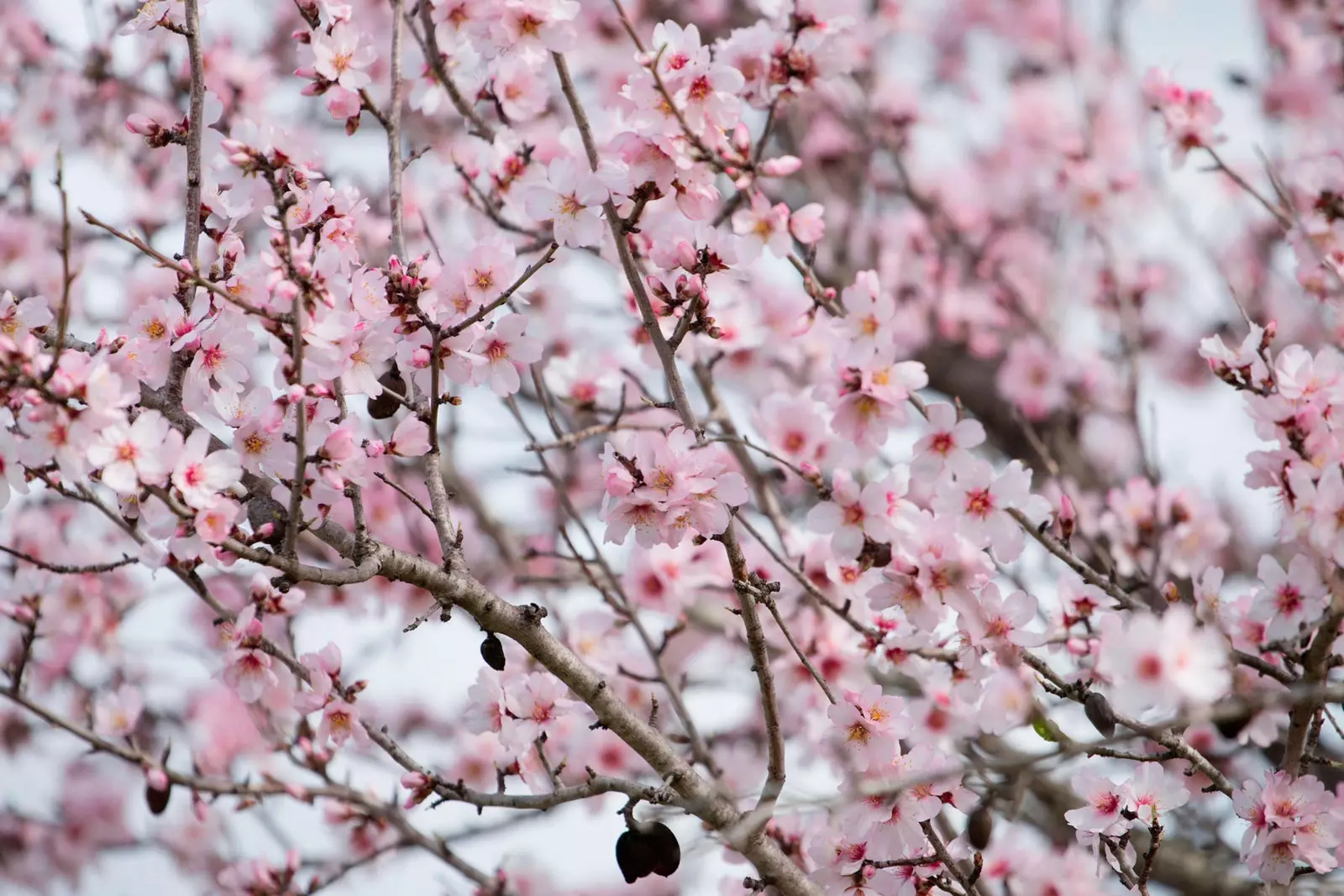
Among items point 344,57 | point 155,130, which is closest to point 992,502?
point 344,57

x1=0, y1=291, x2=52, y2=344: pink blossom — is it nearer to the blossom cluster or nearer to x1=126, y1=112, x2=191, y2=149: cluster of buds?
x1=126, y1=112, x2=191, y2=149: cluster of buds

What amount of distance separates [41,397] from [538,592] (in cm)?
213

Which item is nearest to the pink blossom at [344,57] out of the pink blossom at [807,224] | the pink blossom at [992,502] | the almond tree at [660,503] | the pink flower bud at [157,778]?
the almond tree at [660,503]

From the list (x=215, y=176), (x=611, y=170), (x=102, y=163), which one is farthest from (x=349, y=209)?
(x=102, y=163)

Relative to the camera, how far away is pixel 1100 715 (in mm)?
1979

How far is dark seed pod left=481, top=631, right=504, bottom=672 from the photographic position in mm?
1949

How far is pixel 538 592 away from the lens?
11.8 ft

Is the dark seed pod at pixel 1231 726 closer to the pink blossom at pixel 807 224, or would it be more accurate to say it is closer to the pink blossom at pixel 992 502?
the pink blossom at pixel 992 502

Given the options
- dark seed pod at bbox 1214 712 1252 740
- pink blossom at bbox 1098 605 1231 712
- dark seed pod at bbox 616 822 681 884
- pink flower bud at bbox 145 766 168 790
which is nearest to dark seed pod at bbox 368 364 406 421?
dark seed pod at bbox 616 822 681 884

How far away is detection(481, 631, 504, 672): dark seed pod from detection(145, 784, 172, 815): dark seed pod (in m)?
1.04

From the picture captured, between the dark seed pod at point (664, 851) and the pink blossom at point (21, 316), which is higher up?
the pink blossom at point (21, 316)

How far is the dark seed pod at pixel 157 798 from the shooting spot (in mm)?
2465

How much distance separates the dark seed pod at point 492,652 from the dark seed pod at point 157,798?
3.42 feet

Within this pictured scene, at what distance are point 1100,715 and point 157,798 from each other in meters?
2.05
